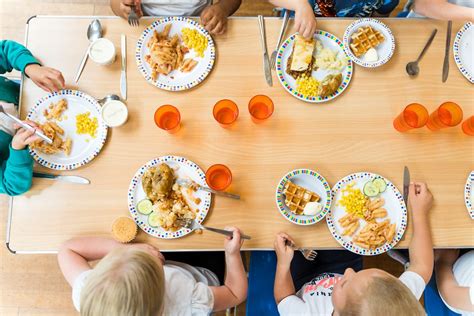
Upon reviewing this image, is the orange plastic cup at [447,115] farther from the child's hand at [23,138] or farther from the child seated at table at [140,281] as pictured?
the child's hand at [23,138]

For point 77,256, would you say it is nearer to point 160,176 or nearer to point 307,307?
point 160,176

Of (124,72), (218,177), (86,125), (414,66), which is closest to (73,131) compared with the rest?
(86,125)

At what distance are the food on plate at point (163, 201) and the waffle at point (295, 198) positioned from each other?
0.28 metres

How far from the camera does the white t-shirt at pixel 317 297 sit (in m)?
1.15

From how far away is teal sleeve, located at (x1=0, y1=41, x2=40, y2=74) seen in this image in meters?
1.17

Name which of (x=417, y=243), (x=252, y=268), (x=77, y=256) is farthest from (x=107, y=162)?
(x=417, y=243)

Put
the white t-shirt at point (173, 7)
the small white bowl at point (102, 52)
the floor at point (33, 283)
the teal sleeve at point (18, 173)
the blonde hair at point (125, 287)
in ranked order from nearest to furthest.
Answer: the blonde hair at point (125, 287) → the teal sleeve at point (18, 173) → the small white bowl at point (102, 52) → the white t-shirt at point (173, 7) → the floor at point (33, 283)

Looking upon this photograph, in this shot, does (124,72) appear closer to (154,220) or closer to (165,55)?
(165,55)

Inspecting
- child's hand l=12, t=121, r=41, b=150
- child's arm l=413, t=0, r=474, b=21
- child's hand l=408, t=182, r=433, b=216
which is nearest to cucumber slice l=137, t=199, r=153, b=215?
child's hand l=12, t=121, r=41, b=150

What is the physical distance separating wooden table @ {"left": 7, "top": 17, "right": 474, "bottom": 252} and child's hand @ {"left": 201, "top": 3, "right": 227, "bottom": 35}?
0.04m

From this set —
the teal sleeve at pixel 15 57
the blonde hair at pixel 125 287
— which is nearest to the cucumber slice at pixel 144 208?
the blonde hair at pixel 125 287

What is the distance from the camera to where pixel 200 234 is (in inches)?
44.1

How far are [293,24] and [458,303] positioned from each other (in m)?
1.13

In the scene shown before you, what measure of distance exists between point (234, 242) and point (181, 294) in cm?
24
